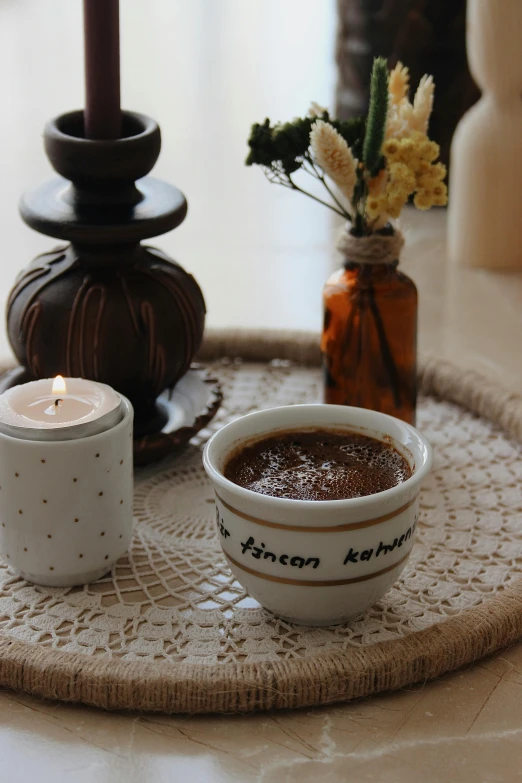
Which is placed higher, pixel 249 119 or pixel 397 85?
pixel 397 85

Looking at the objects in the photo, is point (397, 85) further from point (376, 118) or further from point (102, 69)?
point (102, 69)

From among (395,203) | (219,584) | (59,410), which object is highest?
(395,203)

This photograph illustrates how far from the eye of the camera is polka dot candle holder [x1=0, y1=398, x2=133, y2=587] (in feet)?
2.01

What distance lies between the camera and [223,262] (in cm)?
133

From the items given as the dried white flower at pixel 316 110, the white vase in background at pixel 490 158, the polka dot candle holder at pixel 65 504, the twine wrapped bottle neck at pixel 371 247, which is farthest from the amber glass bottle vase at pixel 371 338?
the white vase in background at pixel 490 158

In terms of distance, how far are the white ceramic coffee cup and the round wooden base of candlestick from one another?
0.53 ft

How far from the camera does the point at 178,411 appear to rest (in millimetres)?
820

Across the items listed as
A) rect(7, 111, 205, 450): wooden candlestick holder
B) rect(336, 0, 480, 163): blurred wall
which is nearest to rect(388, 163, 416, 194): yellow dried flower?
rect(7, 111, 205, 450): wooden candlestick holder

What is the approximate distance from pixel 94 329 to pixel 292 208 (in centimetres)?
82

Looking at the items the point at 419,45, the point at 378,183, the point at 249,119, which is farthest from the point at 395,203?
the point at 249,119

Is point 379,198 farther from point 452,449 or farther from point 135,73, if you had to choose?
point 135,73

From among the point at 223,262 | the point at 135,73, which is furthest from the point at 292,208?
the point at 135,73

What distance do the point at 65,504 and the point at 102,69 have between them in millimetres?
308

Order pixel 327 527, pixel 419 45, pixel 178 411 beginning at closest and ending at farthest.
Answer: pixel 327 527 < pixel 178 411 < pixel 419 45
